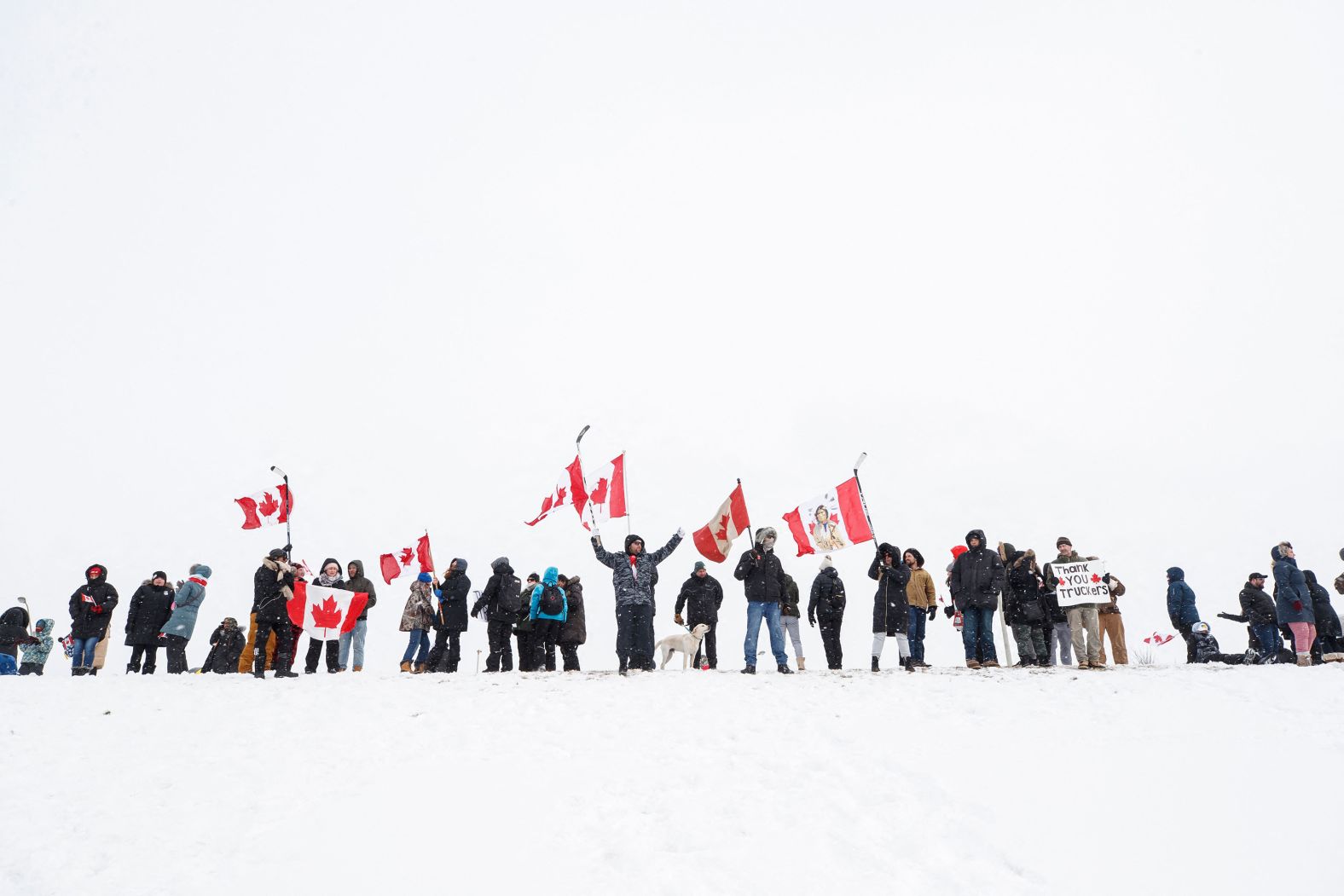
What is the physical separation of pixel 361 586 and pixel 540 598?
3.75 metres

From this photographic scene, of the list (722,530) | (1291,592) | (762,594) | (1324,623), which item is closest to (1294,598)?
(1291,592)

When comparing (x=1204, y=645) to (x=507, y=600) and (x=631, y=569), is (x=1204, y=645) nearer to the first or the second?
(x=631, y=569)

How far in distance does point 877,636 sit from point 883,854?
6.76m

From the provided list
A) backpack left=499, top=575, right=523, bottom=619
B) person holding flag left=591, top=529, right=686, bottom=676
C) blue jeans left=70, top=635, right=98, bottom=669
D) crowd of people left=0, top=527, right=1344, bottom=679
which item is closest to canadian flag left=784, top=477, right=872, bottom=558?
crowd of people left=0, top=527, right=1344, bottom=679

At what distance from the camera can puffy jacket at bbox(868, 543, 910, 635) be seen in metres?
13.3

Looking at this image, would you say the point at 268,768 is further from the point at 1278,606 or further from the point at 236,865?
the point at 1278,606

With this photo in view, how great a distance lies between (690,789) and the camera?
8000 mm

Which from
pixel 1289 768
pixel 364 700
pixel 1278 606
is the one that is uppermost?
pixel 1278 606

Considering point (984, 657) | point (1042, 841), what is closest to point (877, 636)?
point (984, 657)

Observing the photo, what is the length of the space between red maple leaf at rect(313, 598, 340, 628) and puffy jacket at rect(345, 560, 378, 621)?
58 cm

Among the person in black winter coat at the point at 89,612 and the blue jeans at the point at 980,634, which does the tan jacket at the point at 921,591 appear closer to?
the blue jeans at the point at 980,634

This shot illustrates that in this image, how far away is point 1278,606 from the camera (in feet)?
43.9

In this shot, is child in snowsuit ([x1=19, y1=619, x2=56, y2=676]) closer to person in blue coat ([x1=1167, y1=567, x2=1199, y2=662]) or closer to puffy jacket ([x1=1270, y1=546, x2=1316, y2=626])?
person in blue coat ([x1=1167, y1=567, x2=1199, y2=662])

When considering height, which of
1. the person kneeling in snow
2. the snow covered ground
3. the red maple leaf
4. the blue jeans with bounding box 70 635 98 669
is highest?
the red maple leaf
